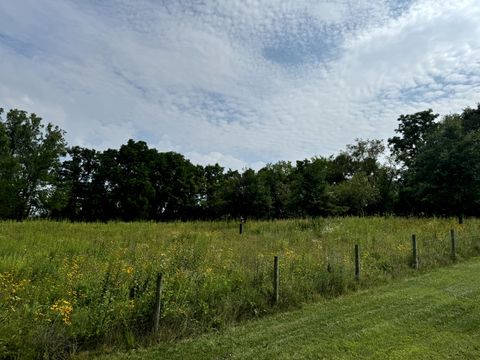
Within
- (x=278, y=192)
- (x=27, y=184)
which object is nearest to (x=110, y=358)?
(x=27, y=184)

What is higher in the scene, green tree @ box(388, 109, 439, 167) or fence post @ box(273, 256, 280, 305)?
green tree @ box(388, 109, 439, 167)

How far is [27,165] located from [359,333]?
45.3 meters

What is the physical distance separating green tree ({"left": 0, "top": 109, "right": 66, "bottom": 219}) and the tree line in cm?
11

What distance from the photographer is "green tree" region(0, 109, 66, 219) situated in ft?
131

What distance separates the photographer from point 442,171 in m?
22.4

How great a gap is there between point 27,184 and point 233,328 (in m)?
42.9

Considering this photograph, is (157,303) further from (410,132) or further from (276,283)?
(410,132)

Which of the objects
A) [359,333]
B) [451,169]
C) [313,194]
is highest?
[451,169]

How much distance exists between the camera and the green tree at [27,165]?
4003 cm

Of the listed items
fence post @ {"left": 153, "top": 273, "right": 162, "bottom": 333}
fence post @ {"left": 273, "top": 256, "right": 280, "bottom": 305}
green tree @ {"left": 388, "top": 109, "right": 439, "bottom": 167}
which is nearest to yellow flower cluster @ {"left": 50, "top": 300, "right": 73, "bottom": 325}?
fence post @ {"left": 153, "top": 273, "right": 162, "bottom": 333}

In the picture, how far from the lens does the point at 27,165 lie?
4262cm

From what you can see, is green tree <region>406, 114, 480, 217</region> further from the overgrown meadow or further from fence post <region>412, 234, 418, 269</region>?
fence post <region>412, 234, 418, 269</region>

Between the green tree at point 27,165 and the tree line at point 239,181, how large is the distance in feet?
0.37

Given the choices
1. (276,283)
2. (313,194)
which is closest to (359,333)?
(276,283)
